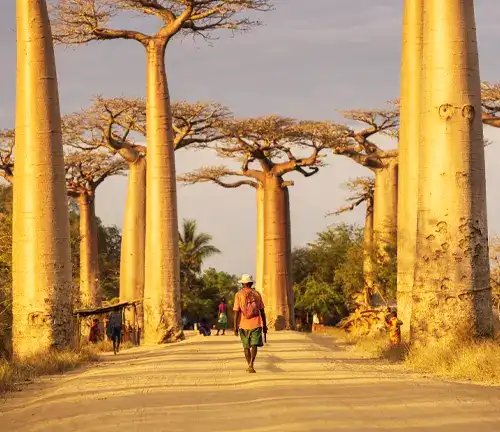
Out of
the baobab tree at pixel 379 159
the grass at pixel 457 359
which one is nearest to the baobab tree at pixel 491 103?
the baobab tree at pixel 379 159

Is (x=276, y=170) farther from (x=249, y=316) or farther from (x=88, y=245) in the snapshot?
(x=249, y=316)

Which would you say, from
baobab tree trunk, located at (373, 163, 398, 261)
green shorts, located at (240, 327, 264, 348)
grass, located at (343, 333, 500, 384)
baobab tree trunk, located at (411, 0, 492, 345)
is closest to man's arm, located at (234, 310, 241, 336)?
green shorts, located at (240, 327, 264, 348)

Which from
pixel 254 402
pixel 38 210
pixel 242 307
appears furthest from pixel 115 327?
pixel 254 402

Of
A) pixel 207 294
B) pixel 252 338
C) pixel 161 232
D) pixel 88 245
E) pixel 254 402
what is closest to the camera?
pixel 254 402

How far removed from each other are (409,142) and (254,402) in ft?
32.3

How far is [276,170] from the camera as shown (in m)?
33.5

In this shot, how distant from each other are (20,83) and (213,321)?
Answer: 3614 centimetres

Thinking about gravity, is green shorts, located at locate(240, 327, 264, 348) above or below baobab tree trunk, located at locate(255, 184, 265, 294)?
below

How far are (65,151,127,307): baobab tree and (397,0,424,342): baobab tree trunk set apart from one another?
1831cm

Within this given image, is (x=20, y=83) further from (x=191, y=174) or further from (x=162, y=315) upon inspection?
(x=191, y=174)

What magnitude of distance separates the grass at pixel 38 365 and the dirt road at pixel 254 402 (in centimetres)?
30

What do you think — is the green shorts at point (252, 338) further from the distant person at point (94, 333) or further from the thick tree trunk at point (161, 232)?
the distant person at point (94, 333)

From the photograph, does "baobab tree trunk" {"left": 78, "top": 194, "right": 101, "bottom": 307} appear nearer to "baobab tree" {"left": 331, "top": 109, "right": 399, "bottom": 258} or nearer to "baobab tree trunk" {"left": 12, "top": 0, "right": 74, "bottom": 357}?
"baobab tree" {"left": 331, "top": 109, "right": 399, "bottom": 258}

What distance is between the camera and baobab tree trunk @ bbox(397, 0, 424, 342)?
644 inches
